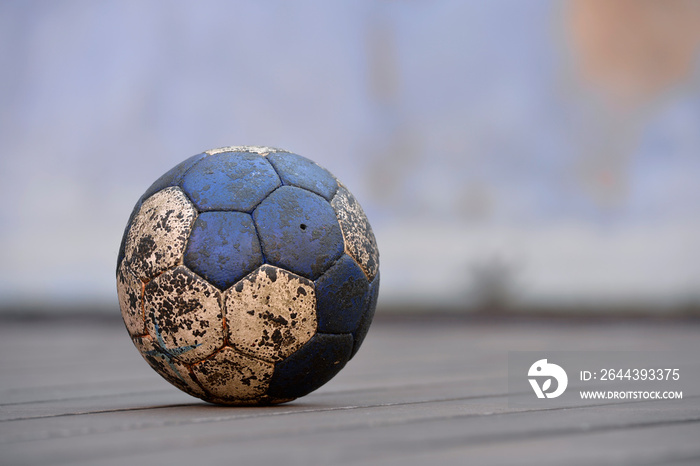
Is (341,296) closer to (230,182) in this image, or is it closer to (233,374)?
(233,374)

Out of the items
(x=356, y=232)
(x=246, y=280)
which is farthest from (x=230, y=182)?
(x=356, y=232)

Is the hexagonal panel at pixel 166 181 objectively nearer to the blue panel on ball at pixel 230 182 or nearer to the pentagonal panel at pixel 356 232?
the blue panel on ball at pixel 230 182

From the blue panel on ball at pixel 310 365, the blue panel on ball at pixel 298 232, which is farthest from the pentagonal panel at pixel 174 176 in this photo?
the blue panel on ball at pixel 310 365

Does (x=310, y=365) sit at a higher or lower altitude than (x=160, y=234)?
lower

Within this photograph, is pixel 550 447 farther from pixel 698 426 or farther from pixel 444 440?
pixel 698 426

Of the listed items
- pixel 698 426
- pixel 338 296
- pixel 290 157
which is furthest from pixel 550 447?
pixel 290 157

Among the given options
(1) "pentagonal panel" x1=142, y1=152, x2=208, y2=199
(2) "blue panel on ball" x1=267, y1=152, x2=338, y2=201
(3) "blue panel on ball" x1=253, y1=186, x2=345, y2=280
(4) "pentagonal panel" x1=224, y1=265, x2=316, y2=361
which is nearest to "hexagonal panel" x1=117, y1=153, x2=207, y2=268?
(1) "pentagonal panel" x1=142, y1=152, x2=208, y2=199

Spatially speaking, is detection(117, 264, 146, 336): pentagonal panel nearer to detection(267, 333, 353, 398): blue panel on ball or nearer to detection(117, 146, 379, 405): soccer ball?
detection(117, 146, 379, 405): soccer ball
